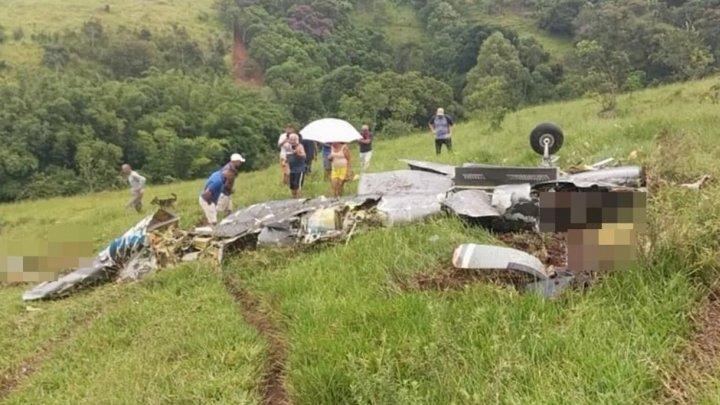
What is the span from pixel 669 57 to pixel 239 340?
4300 centimetres

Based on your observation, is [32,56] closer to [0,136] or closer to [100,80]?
[100,80]

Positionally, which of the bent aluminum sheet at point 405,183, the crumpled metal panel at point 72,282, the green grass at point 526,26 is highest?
the green grass at point 526,26

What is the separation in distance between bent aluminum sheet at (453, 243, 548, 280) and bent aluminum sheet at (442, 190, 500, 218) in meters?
1.57

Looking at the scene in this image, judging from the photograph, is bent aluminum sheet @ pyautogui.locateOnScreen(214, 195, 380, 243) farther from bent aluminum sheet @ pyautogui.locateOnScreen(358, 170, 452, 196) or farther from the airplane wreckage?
bent aluminum sheet @ pyautogui.locateOnScreen(358, 170, 452, 196)

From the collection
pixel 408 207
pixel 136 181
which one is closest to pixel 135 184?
pixel 136 181

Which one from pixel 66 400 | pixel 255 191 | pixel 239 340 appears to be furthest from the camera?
pixel 255 191

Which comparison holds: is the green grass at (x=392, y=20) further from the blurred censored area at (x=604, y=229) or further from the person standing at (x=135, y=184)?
the blurred censored area at (x=604, y=229)

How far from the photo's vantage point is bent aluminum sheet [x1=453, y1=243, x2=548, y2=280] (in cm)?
531

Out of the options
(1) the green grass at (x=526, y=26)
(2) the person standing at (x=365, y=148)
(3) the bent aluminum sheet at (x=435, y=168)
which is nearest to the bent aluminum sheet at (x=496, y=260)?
(3) the bent aluminum sheet at (x=435, y=168)

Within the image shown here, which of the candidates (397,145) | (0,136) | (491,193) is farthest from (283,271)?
(0,136)

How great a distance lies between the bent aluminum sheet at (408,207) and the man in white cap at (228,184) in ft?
11.7

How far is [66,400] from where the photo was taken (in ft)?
16.8

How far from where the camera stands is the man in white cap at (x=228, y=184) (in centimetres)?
1125

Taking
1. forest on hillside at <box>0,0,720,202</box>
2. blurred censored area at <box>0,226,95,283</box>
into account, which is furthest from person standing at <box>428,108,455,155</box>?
blurred censored area at <box>0,226,95,283</box>
